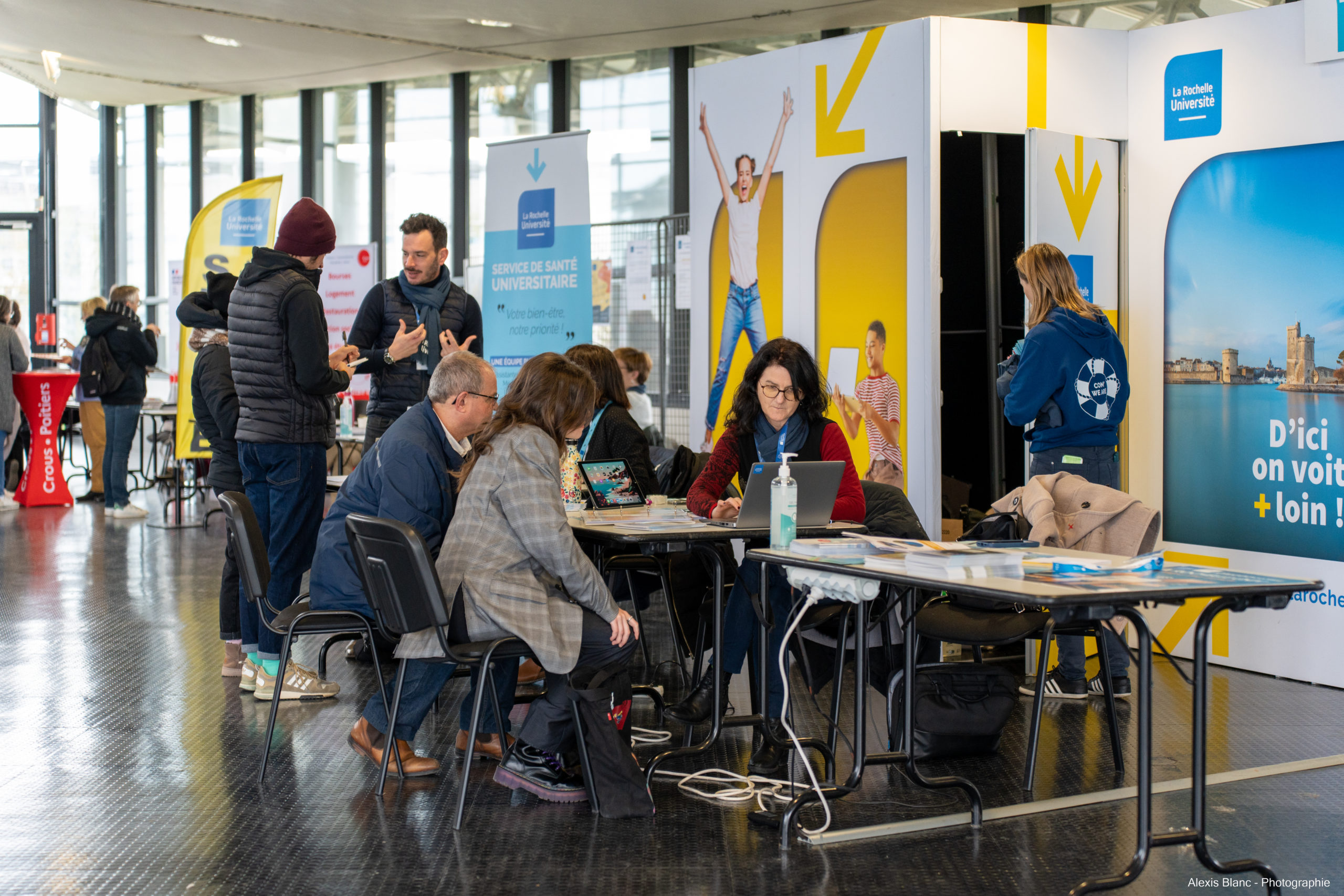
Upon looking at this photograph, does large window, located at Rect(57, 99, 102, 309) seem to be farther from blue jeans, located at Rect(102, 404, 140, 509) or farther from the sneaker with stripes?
the sneaker with stripes

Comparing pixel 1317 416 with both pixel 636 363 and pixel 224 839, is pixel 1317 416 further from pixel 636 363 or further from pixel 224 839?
pixel 224 839

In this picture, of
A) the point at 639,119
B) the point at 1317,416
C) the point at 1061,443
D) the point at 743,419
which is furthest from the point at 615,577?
the point at 639,119

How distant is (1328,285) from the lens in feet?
15.1

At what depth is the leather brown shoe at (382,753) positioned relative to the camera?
3.56m

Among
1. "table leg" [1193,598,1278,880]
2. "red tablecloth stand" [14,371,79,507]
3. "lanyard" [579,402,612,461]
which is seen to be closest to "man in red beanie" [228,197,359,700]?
"lanyard" [579,402,612,461]

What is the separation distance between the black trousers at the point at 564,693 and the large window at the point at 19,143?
13.5 meters

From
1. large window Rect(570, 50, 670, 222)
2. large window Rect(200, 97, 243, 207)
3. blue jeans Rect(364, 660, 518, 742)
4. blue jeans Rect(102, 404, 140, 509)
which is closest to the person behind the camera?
blue jeans Rect(364, 660, 518, 742)

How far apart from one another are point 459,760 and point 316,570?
0.73 meters

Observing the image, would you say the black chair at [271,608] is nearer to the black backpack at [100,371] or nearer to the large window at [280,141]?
the black backpack at [100,371]

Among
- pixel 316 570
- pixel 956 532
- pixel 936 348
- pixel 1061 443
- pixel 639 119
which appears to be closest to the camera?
pixel 316 570

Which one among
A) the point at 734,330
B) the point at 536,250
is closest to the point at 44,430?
the point at 536,250

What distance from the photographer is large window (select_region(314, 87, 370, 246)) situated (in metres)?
12.2

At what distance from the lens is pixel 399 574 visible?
10.1 ft

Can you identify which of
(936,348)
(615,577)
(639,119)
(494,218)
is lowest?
(615,577)
